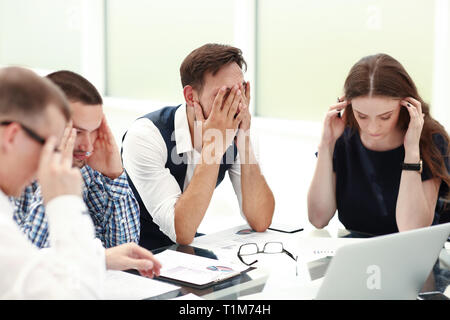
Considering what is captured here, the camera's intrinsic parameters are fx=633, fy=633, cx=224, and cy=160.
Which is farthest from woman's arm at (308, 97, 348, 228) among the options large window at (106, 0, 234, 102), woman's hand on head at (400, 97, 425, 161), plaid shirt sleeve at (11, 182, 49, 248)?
large window at (106, 0, 234, 102)

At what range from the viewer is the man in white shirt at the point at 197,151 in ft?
7.13

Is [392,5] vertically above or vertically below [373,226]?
above

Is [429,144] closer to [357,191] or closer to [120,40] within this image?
[357,191]

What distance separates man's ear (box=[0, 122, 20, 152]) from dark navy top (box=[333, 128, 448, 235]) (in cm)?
141

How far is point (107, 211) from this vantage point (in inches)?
78.7

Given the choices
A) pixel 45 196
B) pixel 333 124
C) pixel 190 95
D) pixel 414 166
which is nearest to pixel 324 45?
pixel 333 124

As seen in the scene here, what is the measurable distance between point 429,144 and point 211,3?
3199mm

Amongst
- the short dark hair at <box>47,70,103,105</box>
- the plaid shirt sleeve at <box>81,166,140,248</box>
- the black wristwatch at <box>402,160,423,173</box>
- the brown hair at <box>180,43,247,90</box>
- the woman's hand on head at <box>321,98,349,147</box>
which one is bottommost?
the plaid shirt sleeve at <box>81,166,140,248</box>

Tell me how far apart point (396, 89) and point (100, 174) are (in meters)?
1.03

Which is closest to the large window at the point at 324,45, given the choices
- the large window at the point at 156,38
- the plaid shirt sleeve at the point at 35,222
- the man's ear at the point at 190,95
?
the large window at the point at 156,38

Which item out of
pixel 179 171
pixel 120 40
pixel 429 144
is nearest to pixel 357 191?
pixel 429 144

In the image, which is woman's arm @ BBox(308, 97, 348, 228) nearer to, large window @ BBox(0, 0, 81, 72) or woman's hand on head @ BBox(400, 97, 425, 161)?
woman's hand on head @ BBox(400, 97, 425, 161)

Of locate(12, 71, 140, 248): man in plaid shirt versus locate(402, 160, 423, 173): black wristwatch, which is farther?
locate(402, 160, 423, 173): black wristwatch

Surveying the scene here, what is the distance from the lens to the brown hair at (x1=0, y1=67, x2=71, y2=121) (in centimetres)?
116
